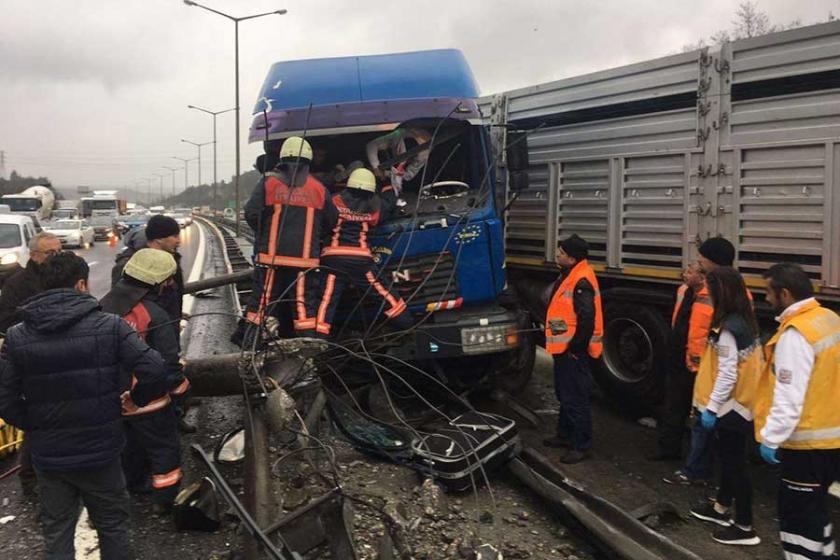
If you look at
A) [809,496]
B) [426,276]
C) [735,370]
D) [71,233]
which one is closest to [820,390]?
[809,496]

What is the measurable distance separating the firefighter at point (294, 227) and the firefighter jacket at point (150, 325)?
90 centimetres

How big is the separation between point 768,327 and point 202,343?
6.18 metres

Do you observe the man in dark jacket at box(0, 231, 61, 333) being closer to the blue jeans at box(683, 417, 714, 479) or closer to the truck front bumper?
the truck front bumper

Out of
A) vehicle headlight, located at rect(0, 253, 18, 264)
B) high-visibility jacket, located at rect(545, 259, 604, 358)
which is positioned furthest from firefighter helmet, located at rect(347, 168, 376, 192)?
vehicle headlight, located at rect(0, 253, 18, 264)

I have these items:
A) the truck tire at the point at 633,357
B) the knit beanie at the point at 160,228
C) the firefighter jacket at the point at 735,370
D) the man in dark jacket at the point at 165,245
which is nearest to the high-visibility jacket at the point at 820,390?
the firefighter jacket at the point at 735,370

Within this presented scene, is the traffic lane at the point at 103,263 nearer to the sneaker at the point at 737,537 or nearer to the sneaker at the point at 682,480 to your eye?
the sneaker at the point at 682,480

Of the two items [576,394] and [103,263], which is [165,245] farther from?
[103,263]

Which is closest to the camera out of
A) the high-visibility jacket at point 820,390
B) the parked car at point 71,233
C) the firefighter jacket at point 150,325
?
the high-visibility jacket at point 820,390

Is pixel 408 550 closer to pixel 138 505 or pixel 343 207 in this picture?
pixel 138 505

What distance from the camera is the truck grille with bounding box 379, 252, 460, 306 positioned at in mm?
5184

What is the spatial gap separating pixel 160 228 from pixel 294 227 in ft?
3.55

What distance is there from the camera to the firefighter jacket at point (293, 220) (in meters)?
4.76

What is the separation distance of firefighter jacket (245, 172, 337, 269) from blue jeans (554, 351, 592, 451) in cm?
213

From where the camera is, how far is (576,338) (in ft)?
15.8
